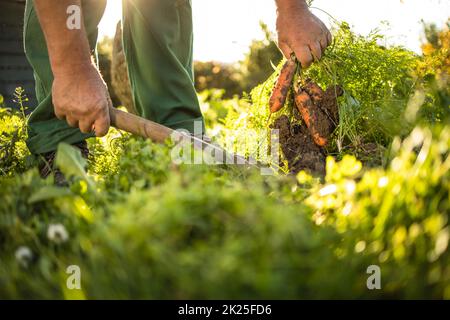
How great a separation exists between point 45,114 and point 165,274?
1.97 meters

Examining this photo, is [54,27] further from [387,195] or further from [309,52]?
[387,195]

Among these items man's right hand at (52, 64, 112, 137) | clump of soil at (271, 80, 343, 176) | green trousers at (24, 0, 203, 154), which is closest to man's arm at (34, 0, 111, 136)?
man's right hand at (52, 64, 112, 137)

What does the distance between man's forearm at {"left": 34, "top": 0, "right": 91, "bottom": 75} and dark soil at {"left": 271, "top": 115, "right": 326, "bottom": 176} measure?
110 cm

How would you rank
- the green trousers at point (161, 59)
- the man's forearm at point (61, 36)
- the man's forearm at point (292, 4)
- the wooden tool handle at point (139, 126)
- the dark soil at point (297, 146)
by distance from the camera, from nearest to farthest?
the man's forearm at point (61, 36)
the wooden tool handle at point (139, 126)
the dark soil at point (297, 146)
the man's forearm at point (292, 4)
the green trousers at point (161, 59)

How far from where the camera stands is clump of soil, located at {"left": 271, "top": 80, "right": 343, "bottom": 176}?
2.47 m

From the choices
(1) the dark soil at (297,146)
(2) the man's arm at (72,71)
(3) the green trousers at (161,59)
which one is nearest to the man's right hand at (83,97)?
(2) the man's arm at (72,71)

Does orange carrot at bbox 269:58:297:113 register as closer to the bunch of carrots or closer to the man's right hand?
the bunch of carrots

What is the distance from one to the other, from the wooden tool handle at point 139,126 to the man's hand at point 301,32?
830mm

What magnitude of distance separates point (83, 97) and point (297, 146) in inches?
45.4

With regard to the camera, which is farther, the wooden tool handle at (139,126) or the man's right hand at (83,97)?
the wooden tool handle at (139,126)

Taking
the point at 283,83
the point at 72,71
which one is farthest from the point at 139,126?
the point at 283,83

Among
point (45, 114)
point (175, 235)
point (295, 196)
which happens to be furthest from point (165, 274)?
point (45, 114)

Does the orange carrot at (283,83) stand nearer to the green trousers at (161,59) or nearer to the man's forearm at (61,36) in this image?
the green trousers at (161,59)

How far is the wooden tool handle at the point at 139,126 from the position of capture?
2293mm
